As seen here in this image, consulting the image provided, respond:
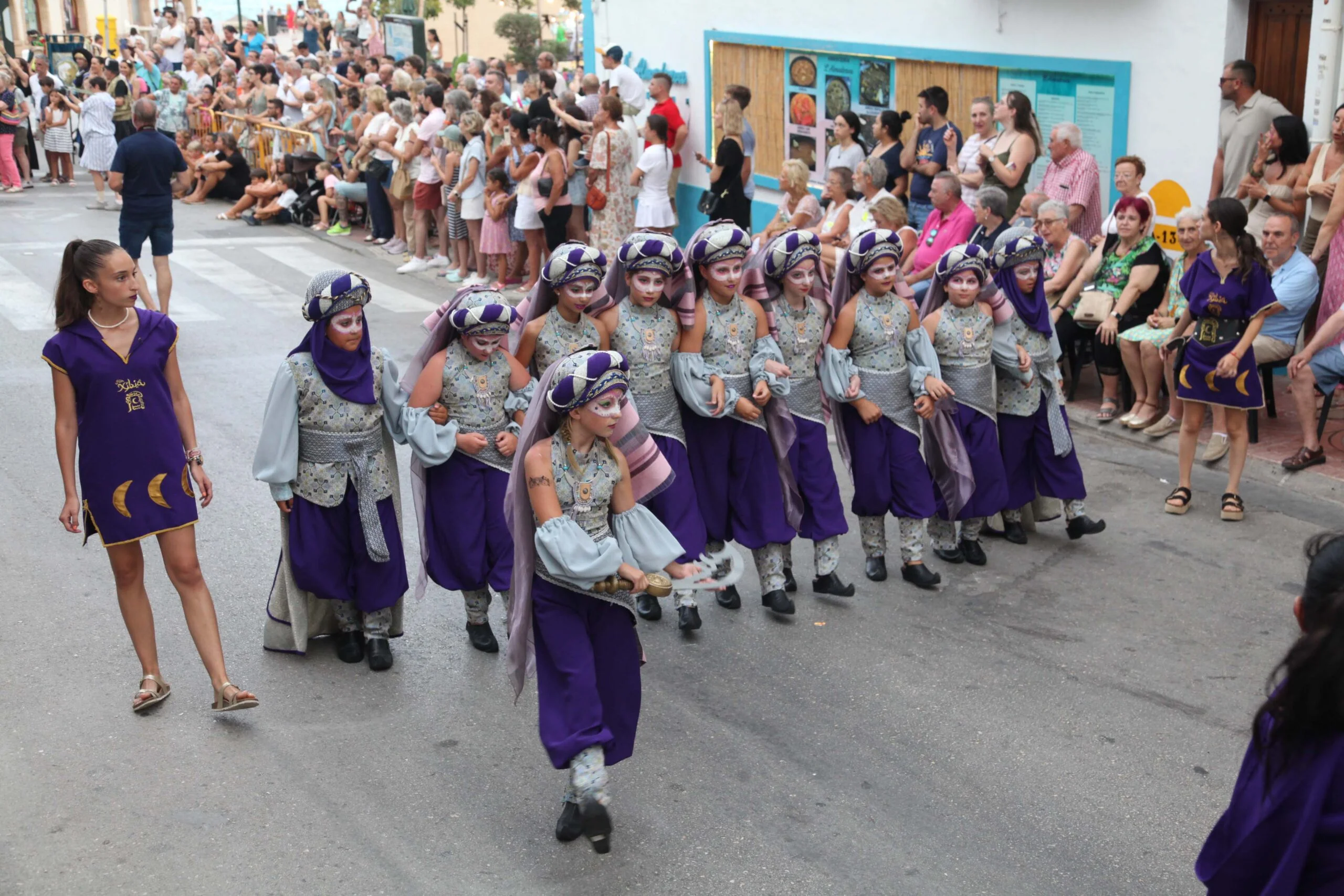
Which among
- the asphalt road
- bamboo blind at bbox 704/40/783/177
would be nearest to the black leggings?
bamboo blind at bbox 704/40/783/177

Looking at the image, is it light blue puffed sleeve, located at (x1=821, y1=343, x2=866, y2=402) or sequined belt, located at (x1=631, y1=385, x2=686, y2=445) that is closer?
sequined belt, located at (x1=631, y1=385, x2=686, y2=445)

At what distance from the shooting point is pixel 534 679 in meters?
6.75

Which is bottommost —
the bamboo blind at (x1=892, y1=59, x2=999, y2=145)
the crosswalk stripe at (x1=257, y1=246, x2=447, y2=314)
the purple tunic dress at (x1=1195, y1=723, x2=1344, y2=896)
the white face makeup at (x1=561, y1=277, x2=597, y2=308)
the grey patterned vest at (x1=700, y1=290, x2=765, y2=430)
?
the crosswalk stripe at (x1=257, y1=246, x2=447, y2=314)

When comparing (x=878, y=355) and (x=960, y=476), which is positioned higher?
(x=878, y=355)

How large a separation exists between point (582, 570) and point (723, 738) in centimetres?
144

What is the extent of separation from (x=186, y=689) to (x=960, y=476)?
4.05 m

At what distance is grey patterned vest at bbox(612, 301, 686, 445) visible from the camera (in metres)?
6.96

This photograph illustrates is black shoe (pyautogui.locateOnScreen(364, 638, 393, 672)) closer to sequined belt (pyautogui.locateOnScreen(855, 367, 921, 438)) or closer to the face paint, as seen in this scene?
the face paint

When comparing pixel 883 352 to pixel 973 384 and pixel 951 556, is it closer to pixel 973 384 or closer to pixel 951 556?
pixel 973 384

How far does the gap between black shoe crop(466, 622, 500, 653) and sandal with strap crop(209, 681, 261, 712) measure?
117cm

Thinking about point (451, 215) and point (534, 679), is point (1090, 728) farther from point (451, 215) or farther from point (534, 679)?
point (451, 215)

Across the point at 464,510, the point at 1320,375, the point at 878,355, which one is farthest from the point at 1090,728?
the point at 1320,375

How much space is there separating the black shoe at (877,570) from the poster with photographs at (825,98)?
24.1ft

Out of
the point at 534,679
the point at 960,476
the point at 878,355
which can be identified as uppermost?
the point at 878,355
